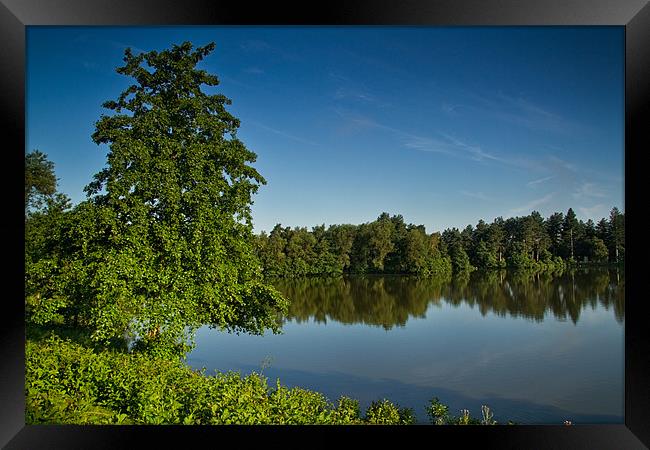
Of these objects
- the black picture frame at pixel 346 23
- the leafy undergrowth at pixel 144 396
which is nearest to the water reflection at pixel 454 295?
the leafy undergrowth at pixel 144 396

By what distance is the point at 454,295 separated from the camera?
7.49 meters

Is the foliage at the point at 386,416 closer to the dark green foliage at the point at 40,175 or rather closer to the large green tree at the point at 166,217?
the large green tree at the point at 166,217

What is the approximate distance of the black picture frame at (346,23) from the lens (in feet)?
7.57

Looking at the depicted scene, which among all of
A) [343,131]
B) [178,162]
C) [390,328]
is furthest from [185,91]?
[390,328]

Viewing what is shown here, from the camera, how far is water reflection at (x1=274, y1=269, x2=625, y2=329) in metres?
6.71

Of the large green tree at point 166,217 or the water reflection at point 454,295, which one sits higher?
the large green tree at point 166,217

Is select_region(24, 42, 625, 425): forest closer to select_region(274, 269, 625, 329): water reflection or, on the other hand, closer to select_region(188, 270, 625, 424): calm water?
select_region(188, 270, 625, 424): calm water

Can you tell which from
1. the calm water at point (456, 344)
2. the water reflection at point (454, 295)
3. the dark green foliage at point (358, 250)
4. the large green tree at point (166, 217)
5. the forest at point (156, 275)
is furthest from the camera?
the water reflection at point (454, 295)

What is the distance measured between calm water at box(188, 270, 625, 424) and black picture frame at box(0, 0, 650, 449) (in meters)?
2.16

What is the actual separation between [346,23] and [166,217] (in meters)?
2.16

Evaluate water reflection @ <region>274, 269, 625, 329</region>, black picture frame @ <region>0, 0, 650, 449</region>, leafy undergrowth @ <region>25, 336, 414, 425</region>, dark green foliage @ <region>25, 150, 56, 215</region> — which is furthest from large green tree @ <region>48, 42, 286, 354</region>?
water reflection @ <region>274, 269, 625, 329</region>

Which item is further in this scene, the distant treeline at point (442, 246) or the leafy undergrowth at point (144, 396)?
the distant treeline at point (442, 246)

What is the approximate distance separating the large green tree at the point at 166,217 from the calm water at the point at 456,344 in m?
1.31

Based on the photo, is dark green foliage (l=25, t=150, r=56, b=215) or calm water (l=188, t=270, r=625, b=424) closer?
dark green foliage (l=25, t=150, r=56, b=215)
